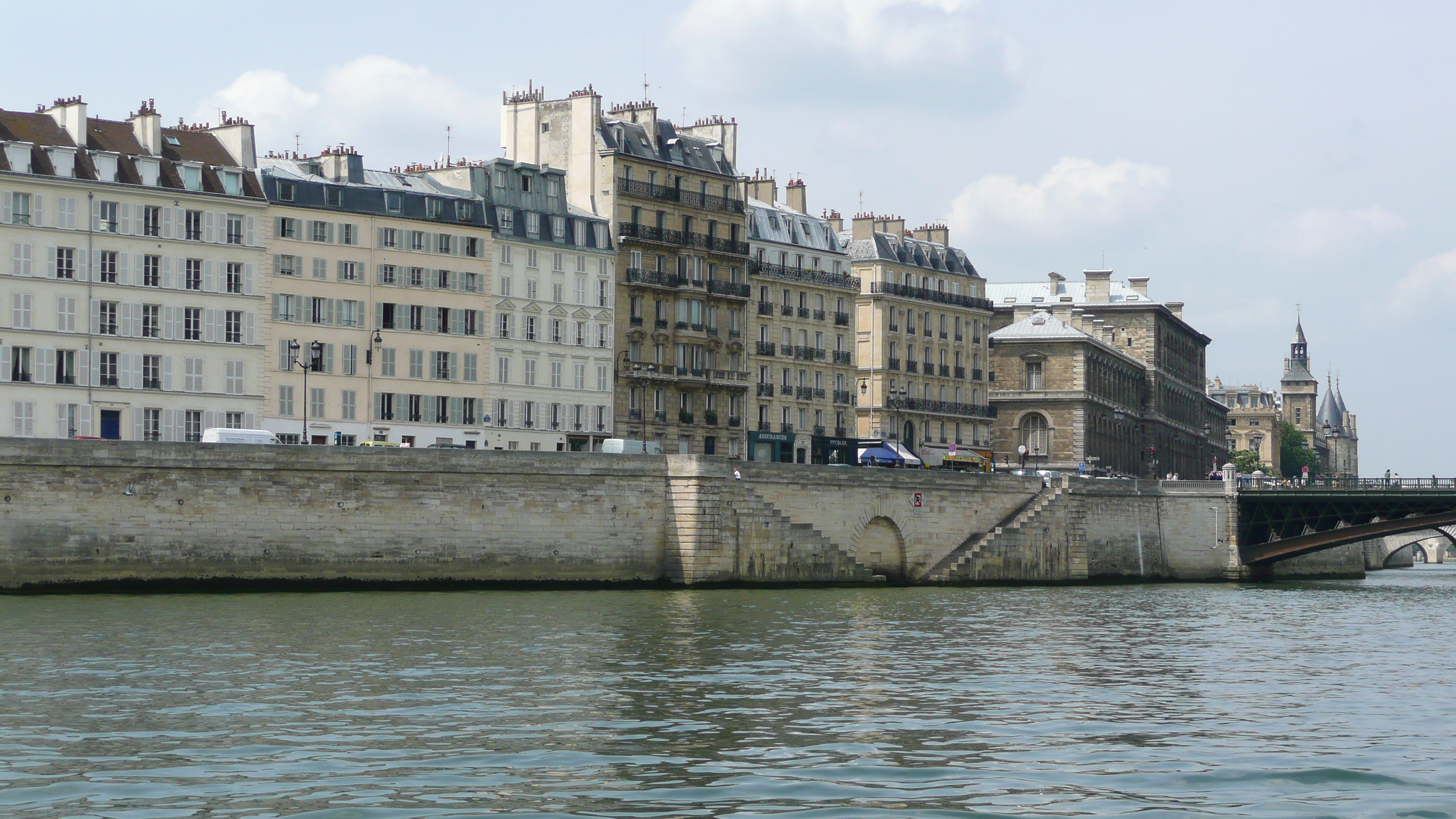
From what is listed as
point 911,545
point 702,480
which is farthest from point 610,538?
point 911,545

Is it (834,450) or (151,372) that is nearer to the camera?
(151,372)

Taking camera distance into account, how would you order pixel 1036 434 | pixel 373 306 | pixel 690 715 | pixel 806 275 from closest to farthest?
pixel 690 715
pixel 373 306
pixel 806 275
pixel 1036 434

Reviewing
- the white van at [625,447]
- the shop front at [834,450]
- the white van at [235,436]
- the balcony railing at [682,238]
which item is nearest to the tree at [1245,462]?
the shop front at [834,450]

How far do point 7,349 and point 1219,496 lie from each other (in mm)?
54924

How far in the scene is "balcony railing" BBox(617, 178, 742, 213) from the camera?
281 ft

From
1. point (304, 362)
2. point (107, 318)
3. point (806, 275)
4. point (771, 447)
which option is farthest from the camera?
point (806, 275)

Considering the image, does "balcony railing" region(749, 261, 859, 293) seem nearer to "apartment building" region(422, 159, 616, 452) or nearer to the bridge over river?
"apartment building" region(422, 159, 616, 452)

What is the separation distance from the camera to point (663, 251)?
285 ft

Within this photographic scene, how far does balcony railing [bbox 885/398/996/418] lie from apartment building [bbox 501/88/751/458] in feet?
43.0

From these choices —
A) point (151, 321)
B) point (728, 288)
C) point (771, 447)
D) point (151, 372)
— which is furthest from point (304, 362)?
point (771, 447)

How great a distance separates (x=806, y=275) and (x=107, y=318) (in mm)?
39795

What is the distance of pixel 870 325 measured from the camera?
341 feet

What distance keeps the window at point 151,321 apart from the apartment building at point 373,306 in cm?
426

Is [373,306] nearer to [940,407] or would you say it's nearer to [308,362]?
[308,362]
